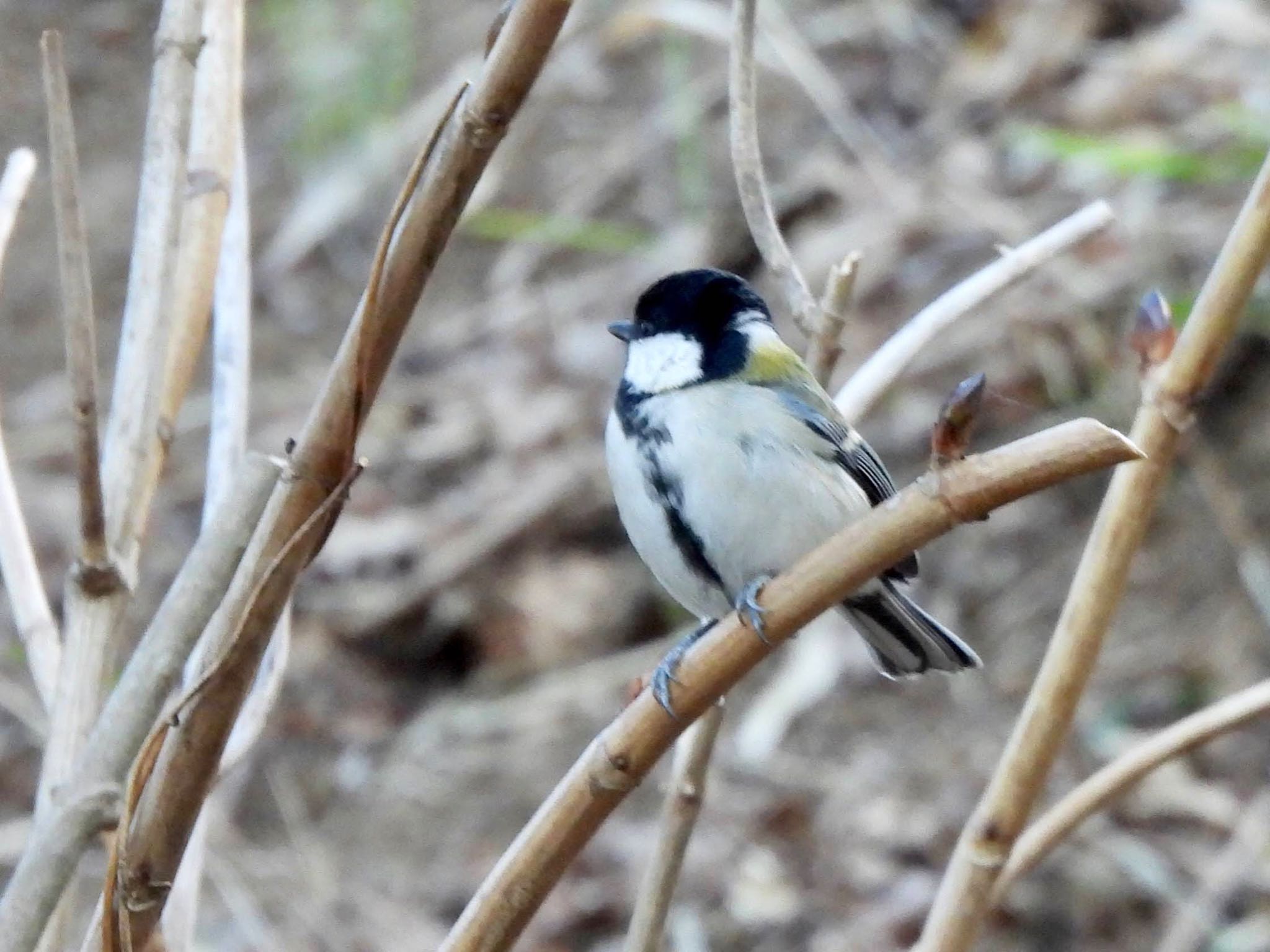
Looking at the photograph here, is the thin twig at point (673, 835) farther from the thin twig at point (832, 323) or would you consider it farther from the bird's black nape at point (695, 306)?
the bird's black nape at point (695, 306)

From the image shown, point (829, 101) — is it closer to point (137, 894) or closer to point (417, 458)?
point (417, 458)

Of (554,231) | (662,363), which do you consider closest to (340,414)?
(662,363)

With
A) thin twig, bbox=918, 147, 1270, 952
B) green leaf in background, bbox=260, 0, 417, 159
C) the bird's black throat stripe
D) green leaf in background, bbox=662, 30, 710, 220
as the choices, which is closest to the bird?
the bird's black throat stripe

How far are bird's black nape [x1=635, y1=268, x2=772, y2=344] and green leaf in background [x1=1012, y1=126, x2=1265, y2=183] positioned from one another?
1.54 metres

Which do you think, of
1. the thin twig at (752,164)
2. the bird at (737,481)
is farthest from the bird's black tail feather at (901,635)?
the thin twig at (752,164)

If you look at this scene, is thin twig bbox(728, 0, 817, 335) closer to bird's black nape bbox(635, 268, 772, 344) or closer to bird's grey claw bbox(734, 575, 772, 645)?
bird's grey claw bbox(734, 575, 772, 645)

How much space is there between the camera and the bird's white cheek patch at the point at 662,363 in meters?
1.93

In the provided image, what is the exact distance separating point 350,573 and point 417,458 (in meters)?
0.50

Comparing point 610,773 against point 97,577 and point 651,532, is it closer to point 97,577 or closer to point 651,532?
point 97,577

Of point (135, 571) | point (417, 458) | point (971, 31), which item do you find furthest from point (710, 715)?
point (971, 31)

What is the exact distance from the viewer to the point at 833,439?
6.35 ft

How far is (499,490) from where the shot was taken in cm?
414

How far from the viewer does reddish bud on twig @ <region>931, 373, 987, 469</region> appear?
0.84m

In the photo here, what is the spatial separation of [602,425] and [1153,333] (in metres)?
3.10
